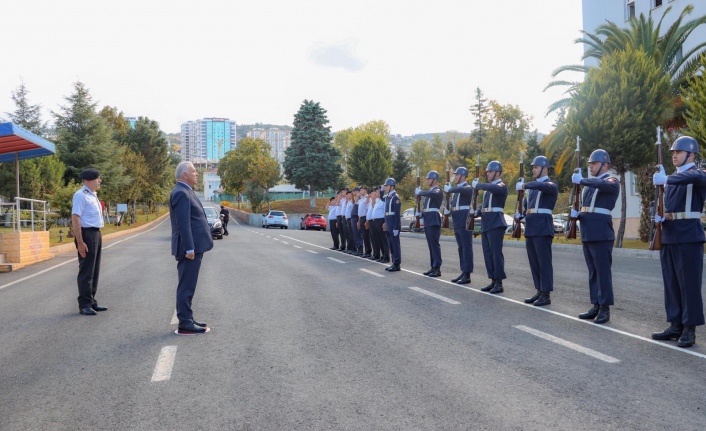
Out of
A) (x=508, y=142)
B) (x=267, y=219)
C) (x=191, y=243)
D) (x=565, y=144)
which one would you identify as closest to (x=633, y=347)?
(x=191, y=243)

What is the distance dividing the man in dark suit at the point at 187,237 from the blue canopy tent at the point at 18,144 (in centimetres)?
896

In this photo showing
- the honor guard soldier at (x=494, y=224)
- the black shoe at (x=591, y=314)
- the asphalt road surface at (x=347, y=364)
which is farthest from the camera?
the honor guard soldier at (x=494, y=224)

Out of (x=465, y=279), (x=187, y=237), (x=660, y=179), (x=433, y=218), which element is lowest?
(x=465, y=279)

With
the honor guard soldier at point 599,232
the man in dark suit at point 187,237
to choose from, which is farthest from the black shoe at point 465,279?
the man in dark suit at point 187,237

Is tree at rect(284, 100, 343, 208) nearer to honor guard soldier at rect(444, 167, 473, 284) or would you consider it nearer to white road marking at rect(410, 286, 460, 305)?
honor guard soldier at rect(444, 167, 473, 284)

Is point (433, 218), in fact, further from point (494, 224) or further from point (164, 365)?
point (164, 365)

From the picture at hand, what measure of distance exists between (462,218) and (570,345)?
5.49 meters

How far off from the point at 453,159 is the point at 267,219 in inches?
1529

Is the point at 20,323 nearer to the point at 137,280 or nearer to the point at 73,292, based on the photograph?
the point at 73,292

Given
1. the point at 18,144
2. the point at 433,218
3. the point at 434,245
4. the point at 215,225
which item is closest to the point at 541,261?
the point at 434,245

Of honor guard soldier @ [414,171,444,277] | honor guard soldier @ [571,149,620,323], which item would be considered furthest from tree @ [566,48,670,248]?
honor guard soldier @ [571,149,620,323]

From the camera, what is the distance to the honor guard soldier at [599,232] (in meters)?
7.38

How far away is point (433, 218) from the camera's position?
503 inches

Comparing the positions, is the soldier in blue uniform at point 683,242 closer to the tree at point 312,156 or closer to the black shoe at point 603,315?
the black shoe at point 603,315
